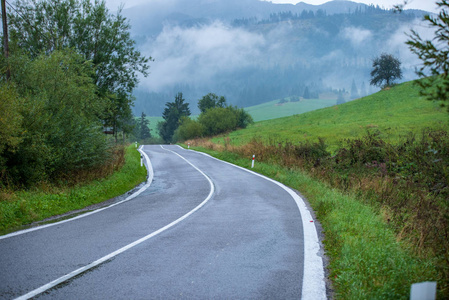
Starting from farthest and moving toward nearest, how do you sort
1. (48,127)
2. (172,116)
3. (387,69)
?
(172,116) → (387,69) → (48,127)

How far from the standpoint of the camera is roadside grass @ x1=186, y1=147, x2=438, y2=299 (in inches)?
175

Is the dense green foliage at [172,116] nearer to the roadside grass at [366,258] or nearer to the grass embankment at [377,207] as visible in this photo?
the grass embankment at [377,207]

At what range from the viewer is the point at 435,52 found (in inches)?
149

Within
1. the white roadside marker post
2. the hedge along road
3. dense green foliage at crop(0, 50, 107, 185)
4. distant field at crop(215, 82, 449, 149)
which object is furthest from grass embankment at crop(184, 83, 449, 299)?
distant field at crop(215, 82, 449, 149)

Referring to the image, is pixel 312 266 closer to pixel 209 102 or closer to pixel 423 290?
pixel 423 290

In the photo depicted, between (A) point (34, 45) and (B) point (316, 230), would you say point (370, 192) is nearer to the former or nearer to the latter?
(B) point (316, 230)

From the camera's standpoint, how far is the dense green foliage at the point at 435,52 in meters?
3.66

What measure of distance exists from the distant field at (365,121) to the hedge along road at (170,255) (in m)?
23.9

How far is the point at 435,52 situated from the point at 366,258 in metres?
3.09

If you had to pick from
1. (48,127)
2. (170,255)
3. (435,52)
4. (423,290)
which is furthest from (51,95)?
(423,290)

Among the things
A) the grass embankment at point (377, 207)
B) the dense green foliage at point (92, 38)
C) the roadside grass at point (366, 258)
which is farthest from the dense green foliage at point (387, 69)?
the roadside grass at point (366, 258)

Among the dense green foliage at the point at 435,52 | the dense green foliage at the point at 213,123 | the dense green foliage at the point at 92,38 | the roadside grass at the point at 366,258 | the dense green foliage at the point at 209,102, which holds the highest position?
the dense green foliage at the point at 209,102

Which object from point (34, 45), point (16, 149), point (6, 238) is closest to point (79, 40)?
point (34, 45)

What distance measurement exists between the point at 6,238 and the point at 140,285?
12.8 ft
